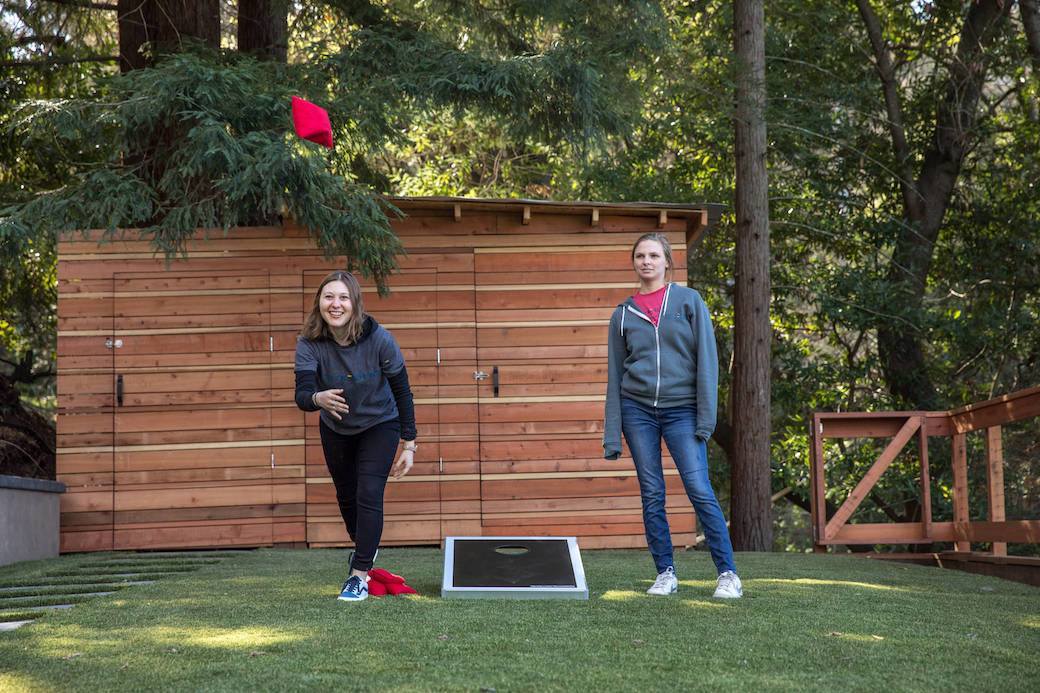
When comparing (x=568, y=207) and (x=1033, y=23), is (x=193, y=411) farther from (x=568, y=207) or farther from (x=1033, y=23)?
(x=1033, y=23)

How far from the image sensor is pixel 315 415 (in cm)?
808

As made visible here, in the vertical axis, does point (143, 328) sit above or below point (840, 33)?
below

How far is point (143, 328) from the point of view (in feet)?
26.2

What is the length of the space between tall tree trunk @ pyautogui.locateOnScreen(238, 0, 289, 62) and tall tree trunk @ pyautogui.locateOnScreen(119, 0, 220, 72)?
368 millimetres

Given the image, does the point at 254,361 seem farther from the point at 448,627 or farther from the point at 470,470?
the point at 448,627

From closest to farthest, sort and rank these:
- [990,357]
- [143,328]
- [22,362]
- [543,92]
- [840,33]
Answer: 1. [143,328]
2. [543,92]
3. [22,362]
4. [990,357]
5. [840,33]

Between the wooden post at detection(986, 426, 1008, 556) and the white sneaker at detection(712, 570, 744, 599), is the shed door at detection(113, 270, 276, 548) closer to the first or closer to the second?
the white sneaker at detection(712, 570, 744, 599)

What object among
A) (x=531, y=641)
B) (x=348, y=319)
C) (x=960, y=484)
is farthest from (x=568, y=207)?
(x=531, y=641)

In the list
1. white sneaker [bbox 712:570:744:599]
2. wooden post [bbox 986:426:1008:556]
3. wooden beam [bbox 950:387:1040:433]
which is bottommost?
white sneaker [bbox 712:570:744:599]

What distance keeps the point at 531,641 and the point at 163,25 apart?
7515 millimetres

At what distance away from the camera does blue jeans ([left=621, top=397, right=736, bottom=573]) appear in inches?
177

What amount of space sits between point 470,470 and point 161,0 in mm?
4825

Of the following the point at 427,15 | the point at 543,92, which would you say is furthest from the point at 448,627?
the point at 427,15

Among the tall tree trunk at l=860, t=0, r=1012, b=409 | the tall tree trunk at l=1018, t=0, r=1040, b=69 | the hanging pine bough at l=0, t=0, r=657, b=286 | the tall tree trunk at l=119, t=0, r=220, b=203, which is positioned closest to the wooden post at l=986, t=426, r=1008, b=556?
the hanging pine bough at l=0, t=0, r=657, b=286
